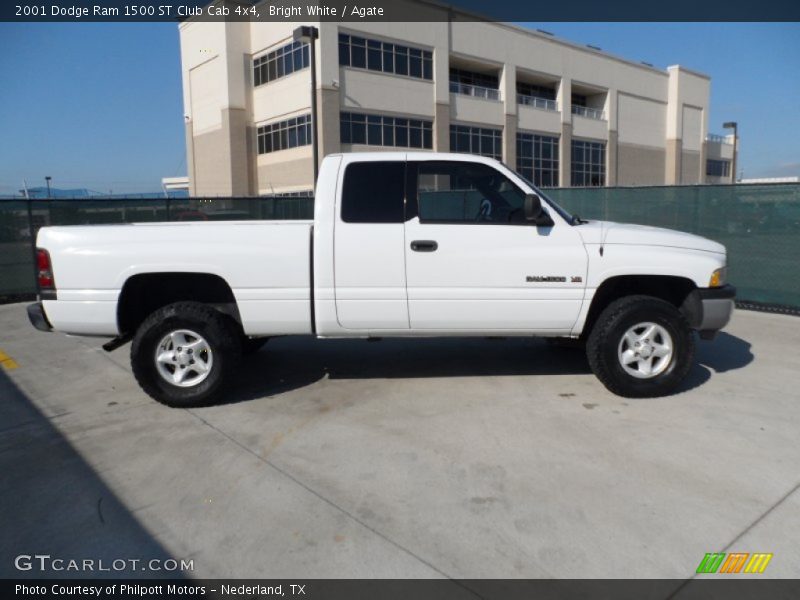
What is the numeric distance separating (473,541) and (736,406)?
3.10 m

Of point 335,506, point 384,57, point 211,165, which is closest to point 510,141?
point 384,57

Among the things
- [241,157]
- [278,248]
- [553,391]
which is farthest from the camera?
[241,157]

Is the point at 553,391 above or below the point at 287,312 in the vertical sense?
below

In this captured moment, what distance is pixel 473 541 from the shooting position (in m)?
3.24

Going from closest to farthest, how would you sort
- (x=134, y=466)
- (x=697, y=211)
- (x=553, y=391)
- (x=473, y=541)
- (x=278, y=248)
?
(x=473, y=541) → (x=134, y=466) → (x=278, y=248) → (x=553, y=391) → (x=697, y=211)

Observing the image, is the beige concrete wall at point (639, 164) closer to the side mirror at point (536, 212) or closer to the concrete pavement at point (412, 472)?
the concrete pavement at point (412, 472)

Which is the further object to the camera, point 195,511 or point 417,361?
point 417,361

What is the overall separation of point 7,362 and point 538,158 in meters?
43.9

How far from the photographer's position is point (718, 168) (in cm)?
6944

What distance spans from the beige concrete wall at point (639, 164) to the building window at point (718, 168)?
437 inches

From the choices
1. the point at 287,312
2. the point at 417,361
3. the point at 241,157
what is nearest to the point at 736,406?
the point at 417,361

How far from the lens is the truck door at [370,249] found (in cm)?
520

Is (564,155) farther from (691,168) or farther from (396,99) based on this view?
(691,168)

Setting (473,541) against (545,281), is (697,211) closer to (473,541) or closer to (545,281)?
(545,281)
